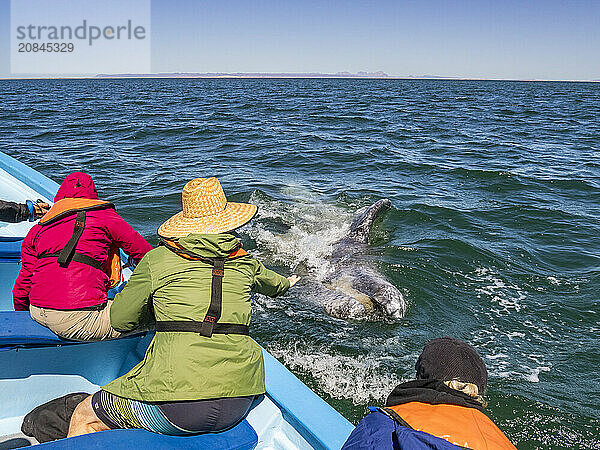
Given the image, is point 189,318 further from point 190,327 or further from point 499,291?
point 499,291

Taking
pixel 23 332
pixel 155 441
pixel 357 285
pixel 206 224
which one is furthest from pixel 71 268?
pixel 357 285

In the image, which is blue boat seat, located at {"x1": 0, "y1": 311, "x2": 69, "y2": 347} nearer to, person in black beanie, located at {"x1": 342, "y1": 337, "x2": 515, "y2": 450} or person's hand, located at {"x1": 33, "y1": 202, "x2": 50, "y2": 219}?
person in black beanie, located at {"x1": 342, "y1": 337, "x2": 515, "y2": 450}

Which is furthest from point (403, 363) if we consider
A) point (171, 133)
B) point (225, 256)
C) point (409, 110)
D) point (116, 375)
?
point (409, 110)

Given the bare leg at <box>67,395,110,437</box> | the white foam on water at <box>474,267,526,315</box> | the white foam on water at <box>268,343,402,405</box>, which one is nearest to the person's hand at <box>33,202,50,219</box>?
the white foam on water at <box>268,343,402,405</box>

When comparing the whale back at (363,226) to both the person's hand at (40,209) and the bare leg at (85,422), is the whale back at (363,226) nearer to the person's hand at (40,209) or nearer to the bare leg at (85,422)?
the person's hand at (40,209)

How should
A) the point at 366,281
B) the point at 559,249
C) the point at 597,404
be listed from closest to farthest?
the point at 597,404, the point at 366,281, the point at 559,249

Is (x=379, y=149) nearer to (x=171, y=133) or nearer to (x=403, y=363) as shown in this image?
(x=171, y=133)

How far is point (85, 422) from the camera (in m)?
3.46

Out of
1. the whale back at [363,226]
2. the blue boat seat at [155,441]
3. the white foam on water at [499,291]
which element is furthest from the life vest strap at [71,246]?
the whale back at [363,226]

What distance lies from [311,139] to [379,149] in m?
4.07

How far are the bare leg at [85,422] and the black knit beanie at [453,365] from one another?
221cm

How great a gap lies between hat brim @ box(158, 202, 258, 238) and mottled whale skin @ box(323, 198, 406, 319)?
484 centimetres

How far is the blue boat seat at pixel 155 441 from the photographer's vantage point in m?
3.04

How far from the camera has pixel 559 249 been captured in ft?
36.4
